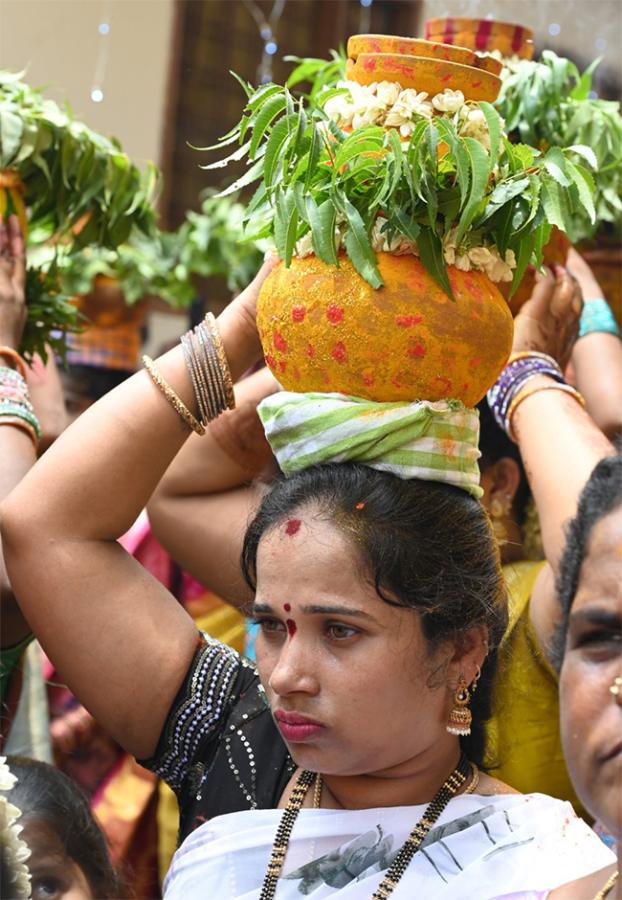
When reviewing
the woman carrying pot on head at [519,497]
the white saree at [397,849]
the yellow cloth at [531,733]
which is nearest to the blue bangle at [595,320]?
Result: the woman carrying pot on head at [519,497]

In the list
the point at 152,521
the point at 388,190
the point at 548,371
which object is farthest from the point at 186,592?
the point at 388,190

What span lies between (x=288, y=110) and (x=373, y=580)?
685 millimetres

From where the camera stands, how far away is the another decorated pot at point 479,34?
280cm

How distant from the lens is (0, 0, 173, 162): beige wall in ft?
10.4

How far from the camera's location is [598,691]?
4.68ft

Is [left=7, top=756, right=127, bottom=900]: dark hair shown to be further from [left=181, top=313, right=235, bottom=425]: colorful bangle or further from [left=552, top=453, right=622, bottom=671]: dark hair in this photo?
[left=552, top=453, right=622, bottom=671]: dark hair

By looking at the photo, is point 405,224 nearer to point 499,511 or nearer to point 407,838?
point 407,838

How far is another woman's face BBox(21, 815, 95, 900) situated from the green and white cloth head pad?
69cm

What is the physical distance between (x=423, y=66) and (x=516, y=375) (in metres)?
0.71

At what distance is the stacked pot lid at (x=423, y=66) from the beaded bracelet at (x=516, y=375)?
610 mm

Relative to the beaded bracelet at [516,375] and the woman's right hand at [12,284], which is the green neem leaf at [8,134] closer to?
the woman's right hand at [12,284]

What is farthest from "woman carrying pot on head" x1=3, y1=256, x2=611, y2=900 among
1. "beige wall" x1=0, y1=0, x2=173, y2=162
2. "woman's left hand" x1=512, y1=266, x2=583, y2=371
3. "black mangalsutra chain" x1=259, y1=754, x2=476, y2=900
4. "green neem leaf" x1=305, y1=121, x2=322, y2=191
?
"beige wall" x1=0, y1=0, x2=173, y2=162

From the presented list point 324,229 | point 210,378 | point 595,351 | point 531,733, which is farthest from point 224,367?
point 595,351

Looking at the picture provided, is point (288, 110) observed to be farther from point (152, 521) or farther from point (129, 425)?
point (152, 521)
